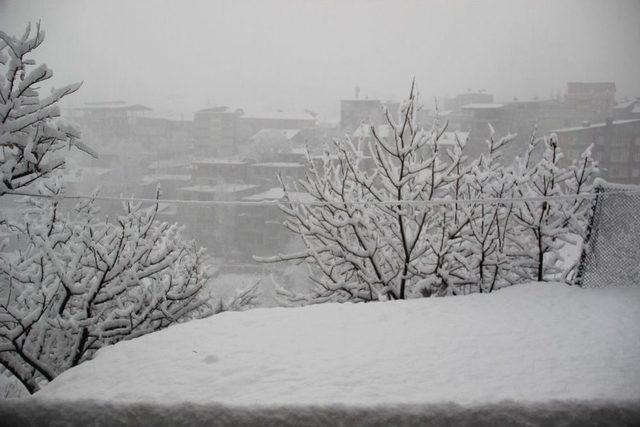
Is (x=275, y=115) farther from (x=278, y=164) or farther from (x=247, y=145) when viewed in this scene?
(x=278, y=164)

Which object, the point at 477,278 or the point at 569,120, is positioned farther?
the point at 569,120

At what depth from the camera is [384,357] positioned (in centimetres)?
248

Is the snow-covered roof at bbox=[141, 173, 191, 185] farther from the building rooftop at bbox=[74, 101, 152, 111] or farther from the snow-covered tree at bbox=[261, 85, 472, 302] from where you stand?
the snow-covered tree at bbox=[261, 85, 472, 302]

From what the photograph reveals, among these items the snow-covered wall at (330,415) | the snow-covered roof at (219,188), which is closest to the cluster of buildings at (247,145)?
the snow-covered roof at (219,188)

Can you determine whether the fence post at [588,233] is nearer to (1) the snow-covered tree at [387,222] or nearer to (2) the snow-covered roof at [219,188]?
(1) the snow-covered tree at [387,222]

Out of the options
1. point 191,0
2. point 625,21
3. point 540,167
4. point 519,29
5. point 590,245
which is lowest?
point 590,245

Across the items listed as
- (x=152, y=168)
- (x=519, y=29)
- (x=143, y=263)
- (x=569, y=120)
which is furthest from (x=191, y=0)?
(x=143, y=263)

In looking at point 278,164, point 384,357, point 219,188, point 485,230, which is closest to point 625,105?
point 278,164

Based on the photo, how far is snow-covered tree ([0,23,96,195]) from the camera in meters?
2.51

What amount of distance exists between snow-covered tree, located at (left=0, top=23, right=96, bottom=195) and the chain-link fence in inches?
166

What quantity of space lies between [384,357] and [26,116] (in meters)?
2.61

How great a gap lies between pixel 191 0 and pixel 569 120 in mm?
76605

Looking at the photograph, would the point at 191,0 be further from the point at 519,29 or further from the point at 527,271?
the point at 527,271

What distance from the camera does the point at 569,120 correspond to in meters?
30.1
